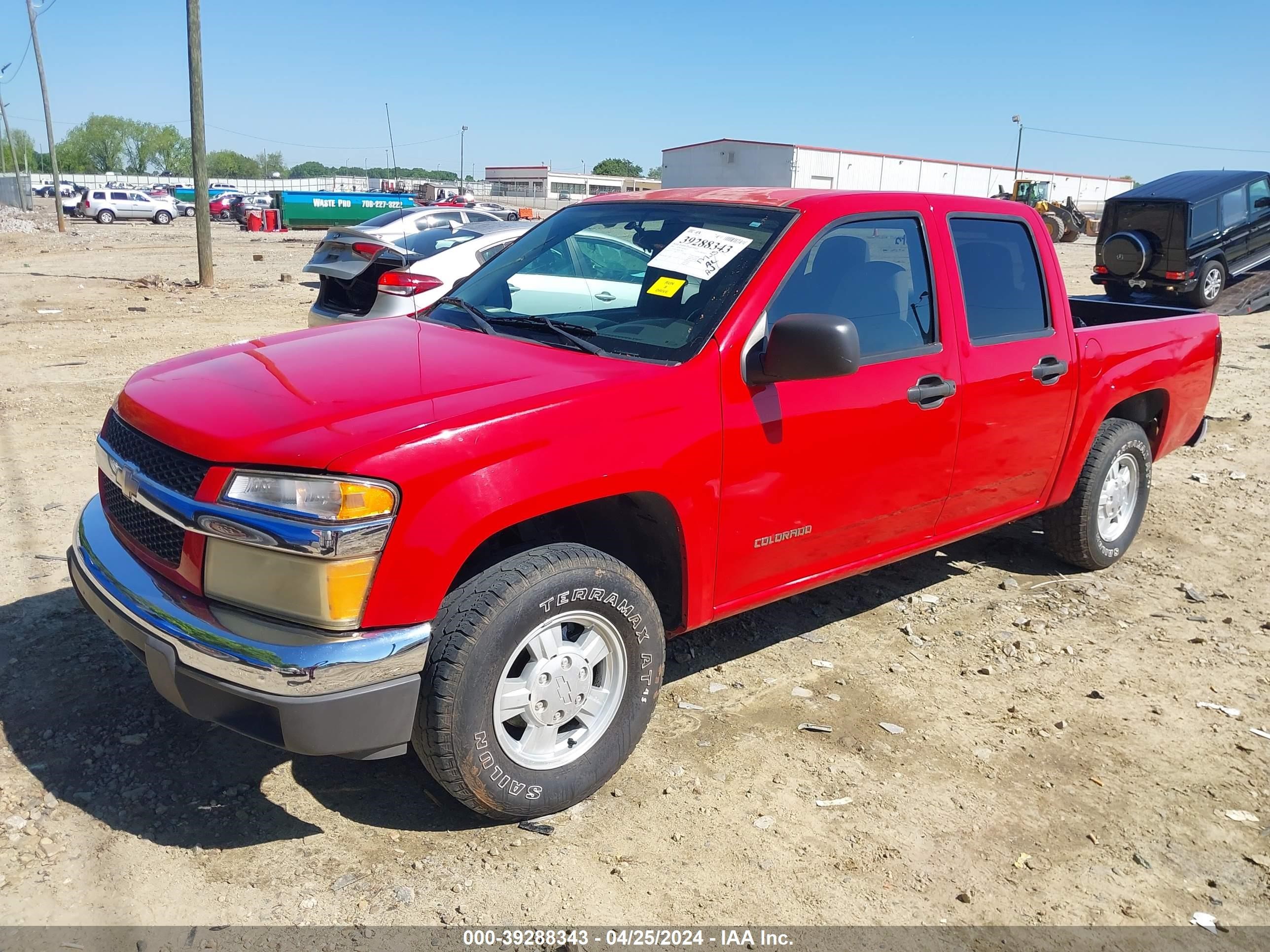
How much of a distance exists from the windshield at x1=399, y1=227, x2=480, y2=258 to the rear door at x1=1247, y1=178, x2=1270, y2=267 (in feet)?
51.2

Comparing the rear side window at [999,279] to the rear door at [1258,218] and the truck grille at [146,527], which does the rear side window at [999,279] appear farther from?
the rear door at [1258,218]

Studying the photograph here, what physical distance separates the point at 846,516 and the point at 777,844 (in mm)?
1285

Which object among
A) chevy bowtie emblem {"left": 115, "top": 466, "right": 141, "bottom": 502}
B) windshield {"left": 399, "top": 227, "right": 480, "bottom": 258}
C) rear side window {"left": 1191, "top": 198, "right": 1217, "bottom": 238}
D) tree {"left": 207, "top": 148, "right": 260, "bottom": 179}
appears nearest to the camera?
chevy bowtie emblem {"left": 115, "top": 466, "right": 141, "bottom": 502}

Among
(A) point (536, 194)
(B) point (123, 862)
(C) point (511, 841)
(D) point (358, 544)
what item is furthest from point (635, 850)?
(A) point (536, 194)

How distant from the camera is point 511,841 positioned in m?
3.03

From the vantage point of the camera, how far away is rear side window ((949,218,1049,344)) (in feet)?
13.9

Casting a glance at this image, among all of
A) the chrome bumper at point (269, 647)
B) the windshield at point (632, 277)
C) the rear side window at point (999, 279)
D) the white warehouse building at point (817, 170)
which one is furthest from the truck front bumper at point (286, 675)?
the white warehouse building at point (817, 170)

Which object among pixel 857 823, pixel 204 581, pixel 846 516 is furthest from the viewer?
pixel 846 516

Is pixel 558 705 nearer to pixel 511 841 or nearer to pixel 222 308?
pixel 511 841

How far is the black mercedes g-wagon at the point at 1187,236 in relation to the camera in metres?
17.0

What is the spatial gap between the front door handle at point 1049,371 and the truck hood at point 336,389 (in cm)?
218

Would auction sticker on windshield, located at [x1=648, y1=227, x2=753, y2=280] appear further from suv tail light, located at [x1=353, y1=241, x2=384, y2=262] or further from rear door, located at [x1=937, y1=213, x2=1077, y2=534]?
suv tail light, located at [x1=353, y1=241, x2=384, y2=262]

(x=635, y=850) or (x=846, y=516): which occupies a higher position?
(x=846, y=516)

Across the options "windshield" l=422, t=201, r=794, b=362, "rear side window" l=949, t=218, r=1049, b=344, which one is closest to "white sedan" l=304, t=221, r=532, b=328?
"windshield" l=422, t=201, r=794, b=362
